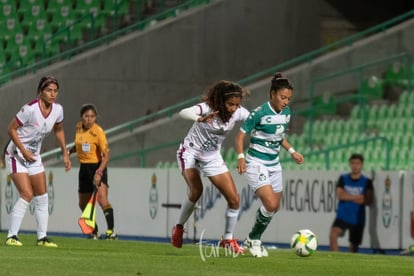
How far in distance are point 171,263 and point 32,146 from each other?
3.27 meters

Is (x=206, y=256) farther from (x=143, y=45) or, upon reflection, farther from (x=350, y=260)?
(x=143, y=45)

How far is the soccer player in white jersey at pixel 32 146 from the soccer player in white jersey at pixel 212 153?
166 cm

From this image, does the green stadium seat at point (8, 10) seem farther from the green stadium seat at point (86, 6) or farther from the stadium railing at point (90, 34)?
the stadium railing at point (90, 34)

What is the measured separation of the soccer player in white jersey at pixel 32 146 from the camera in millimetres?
16500

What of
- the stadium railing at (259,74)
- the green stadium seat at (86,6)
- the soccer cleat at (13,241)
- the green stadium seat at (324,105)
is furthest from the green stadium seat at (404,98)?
the soccer cleat at (13,241)

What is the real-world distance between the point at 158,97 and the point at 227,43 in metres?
2.06

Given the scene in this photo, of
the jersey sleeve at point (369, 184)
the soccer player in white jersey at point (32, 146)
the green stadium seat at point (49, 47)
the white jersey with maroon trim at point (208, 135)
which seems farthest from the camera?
the green stadium seat at point (49, 47)

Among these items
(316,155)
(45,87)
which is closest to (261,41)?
(316,155)

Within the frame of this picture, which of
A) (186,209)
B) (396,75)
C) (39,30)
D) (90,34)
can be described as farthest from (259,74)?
(186,209)

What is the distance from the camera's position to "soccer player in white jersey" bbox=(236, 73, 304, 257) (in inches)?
618

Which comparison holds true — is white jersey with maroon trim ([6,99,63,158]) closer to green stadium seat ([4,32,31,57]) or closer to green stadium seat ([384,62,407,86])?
green stadium seat ([384,62,407,86])

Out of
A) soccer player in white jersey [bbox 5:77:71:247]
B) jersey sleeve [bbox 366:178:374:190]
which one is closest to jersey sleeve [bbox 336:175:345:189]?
jersey sleeve [bbox 366:178:374:190]

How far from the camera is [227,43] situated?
3130cm

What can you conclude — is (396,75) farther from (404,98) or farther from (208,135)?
(208,135)
